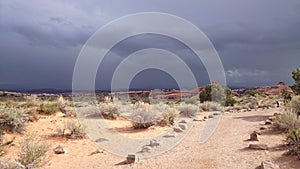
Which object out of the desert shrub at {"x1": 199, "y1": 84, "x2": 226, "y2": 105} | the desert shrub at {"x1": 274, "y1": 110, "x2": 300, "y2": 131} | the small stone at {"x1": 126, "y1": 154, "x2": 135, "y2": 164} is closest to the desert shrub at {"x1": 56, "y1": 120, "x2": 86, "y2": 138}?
the small stone at {"x1": 126, "y1": 154, "x2": 135, "y2": 164}

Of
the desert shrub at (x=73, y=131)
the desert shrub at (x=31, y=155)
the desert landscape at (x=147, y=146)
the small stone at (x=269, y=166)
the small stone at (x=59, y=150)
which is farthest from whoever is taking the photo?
the desert shrub at (x=73, y=131)

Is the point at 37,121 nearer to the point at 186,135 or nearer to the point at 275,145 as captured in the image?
the point at 186,135

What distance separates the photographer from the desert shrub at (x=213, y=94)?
29578 millimetres

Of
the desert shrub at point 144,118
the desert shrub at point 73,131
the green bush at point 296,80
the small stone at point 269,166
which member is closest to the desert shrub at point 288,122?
the small stone at point 269,166

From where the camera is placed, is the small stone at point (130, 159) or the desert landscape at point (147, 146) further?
the small stone at point (130, 159)

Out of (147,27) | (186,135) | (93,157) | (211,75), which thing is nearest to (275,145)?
(186,135)

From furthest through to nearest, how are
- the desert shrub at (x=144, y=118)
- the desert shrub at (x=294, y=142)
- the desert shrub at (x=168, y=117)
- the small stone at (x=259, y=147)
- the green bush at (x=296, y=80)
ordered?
the green bush at (x=296, y=80) < the desert shrub at (x=168, y=117) < the desert shrub at (x=144, y=118) < the small stone at (x=259, y=147) < the desert shrub at (x=294, y=142)

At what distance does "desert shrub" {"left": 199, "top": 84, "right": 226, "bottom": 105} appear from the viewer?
29578mm

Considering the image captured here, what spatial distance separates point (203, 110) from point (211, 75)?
8497 millimetres

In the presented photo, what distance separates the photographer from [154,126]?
14906mm

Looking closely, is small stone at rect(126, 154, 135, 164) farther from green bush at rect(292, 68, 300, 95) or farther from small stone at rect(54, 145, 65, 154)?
green bush at rect(292, 68, 300, 95)

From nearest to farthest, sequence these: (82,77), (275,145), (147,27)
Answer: (275,145), (82,77), (147,27)

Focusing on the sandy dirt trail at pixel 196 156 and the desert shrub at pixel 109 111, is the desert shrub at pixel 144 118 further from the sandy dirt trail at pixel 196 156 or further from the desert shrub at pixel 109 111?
the sandy dirt trail at pixel 196 156

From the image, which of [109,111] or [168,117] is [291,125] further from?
[109,111]
